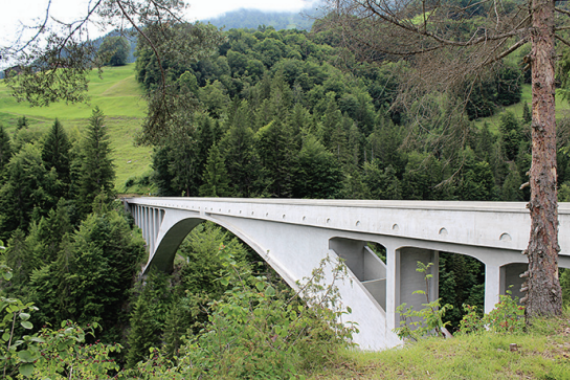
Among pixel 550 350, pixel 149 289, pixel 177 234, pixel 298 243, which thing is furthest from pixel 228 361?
pixel 149 289

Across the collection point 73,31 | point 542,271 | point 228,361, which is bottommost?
point 228,361

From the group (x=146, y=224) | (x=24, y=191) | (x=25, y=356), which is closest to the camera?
(x=25, y=356)

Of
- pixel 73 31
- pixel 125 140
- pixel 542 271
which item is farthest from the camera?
pixel 125 140

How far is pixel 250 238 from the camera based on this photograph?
12.1 metres

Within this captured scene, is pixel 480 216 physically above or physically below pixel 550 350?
above

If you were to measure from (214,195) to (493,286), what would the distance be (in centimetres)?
3114

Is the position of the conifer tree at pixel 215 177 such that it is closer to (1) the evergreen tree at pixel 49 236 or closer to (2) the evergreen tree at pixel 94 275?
(2) the evergreen tree at pixel 94 275

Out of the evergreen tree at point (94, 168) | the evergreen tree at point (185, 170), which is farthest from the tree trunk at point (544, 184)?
the evergreen tree at point (94, 168)

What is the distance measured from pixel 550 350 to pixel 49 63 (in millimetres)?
6850

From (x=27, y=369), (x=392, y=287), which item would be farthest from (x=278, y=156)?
(x=27, y=369)

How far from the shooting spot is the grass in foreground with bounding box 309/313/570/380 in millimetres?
3004

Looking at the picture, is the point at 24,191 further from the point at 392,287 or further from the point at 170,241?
the point at 392,287

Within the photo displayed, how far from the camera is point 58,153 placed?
36719 millimetres

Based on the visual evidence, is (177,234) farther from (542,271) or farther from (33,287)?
Result: (542,271)
